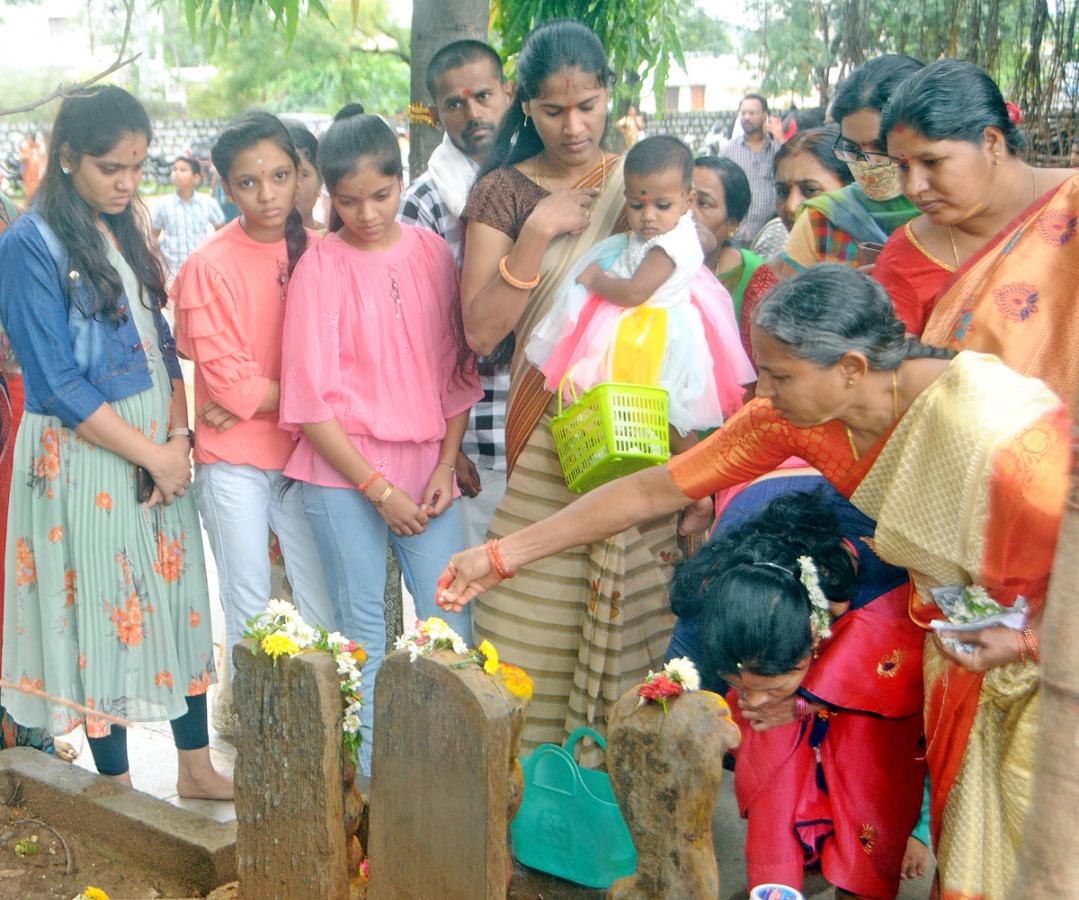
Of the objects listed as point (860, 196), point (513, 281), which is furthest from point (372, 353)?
point (860, 196)

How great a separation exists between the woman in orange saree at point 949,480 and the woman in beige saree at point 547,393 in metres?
0.93

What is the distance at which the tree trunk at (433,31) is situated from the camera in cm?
447

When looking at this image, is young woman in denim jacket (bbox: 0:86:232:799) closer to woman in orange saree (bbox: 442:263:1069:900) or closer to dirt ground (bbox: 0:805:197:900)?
dirt ground (bbox: 0:805:197:900)

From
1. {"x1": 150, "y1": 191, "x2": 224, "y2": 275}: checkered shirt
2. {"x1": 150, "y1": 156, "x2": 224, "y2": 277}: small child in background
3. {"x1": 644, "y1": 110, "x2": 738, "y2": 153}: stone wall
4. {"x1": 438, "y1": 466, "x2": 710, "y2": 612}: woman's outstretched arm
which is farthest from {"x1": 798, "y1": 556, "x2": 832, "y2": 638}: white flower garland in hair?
{"x1": 644, "y1": 110, "x2": 738, "y2": 153}: stone wall

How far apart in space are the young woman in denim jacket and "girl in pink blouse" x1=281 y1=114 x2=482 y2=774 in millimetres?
420

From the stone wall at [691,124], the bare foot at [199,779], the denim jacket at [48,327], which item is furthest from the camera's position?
the stone wall at [691,124]

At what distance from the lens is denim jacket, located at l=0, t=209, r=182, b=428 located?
322cm

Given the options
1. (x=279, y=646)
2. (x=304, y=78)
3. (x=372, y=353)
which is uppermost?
(x=304, y=78)

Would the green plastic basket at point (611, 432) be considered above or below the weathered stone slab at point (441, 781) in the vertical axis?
above

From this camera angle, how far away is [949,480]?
7.25 ft

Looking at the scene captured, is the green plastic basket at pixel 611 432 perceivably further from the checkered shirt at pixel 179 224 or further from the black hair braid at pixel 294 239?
the checkered shirt at pixel 179 224

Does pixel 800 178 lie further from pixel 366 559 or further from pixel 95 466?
pixel 95 466

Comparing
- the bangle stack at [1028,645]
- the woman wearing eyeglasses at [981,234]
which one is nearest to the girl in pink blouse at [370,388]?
the woman wearing eyeglasses at [981,234]

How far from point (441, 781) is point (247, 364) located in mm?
1610
